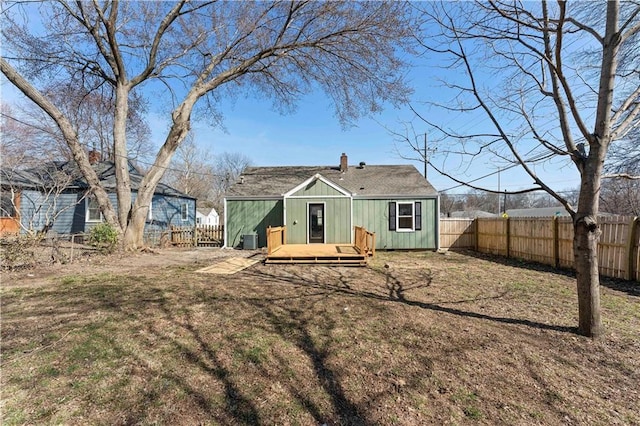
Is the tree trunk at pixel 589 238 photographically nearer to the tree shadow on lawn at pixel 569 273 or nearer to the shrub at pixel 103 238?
the tree shadow on lawn at pixel 569 273

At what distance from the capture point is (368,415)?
250 centimetres

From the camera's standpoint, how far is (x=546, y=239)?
10.5 metres

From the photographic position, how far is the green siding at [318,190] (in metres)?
13.4

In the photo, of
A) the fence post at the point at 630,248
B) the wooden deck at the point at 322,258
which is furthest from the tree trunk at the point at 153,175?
the fence post at the point at 630,248

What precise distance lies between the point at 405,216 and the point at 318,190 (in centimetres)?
456

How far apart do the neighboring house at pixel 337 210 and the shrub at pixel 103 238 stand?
4.83 m

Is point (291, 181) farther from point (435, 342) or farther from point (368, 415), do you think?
→ point (368, 415)

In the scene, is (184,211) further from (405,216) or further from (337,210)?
(405,216)

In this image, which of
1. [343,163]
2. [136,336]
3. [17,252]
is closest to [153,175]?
[17,252]

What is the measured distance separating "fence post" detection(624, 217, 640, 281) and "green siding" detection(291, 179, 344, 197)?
909 centimetres

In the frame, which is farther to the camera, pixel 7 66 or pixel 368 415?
pixel 7 66

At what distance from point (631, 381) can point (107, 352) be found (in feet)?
18.6

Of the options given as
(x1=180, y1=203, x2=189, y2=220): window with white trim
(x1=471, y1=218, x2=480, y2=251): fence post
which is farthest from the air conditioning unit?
(x1=471, y1=218, x2=480, y2=251): fence post

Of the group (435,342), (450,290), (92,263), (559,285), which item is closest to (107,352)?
(435,342)
